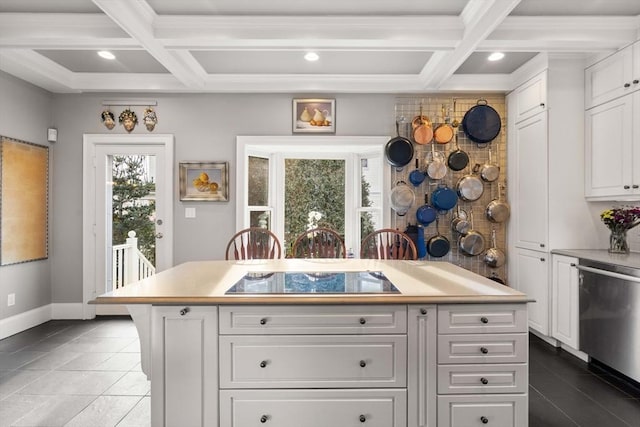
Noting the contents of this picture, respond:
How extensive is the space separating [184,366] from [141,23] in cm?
232

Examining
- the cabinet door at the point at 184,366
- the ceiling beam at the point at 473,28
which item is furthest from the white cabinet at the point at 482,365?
the ceiling beam at the point at 473,28

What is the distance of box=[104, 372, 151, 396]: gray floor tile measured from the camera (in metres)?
2.41

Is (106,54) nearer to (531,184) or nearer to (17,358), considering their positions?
(17,358)

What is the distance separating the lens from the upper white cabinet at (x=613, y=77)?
2793mm

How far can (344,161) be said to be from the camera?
15.6ft

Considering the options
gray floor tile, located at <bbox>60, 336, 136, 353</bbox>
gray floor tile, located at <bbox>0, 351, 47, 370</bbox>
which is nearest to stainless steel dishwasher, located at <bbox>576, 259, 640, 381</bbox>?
gray floor tile, located at <bbox>60, 336, 136, 353</bbox>

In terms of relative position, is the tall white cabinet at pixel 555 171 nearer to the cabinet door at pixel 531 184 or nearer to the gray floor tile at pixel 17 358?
the cabinet door at pixel 531 184

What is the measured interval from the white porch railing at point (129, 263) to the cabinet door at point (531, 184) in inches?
155

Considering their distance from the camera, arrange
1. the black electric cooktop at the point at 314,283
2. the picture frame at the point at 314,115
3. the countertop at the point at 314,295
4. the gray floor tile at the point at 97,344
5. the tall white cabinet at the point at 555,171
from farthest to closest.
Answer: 1. the picture frame at the point at 314,115
2. the tall white cabinet at the point at 555,171
3. the gray floor tile at the point at 97,344
4. the black electric cooktop at the point at 314,283
5. the countertop at the point at 314,295

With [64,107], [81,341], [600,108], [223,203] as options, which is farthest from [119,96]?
[600,108]

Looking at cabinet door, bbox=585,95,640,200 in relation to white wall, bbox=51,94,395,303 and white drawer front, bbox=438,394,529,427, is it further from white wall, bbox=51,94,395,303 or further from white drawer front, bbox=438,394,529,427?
white drawer front, bbox=438,394,529,427

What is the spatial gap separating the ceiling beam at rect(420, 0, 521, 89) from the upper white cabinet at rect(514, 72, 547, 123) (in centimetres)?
82

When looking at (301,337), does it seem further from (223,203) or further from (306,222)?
(306,222)

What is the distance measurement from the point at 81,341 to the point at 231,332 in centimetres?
261
